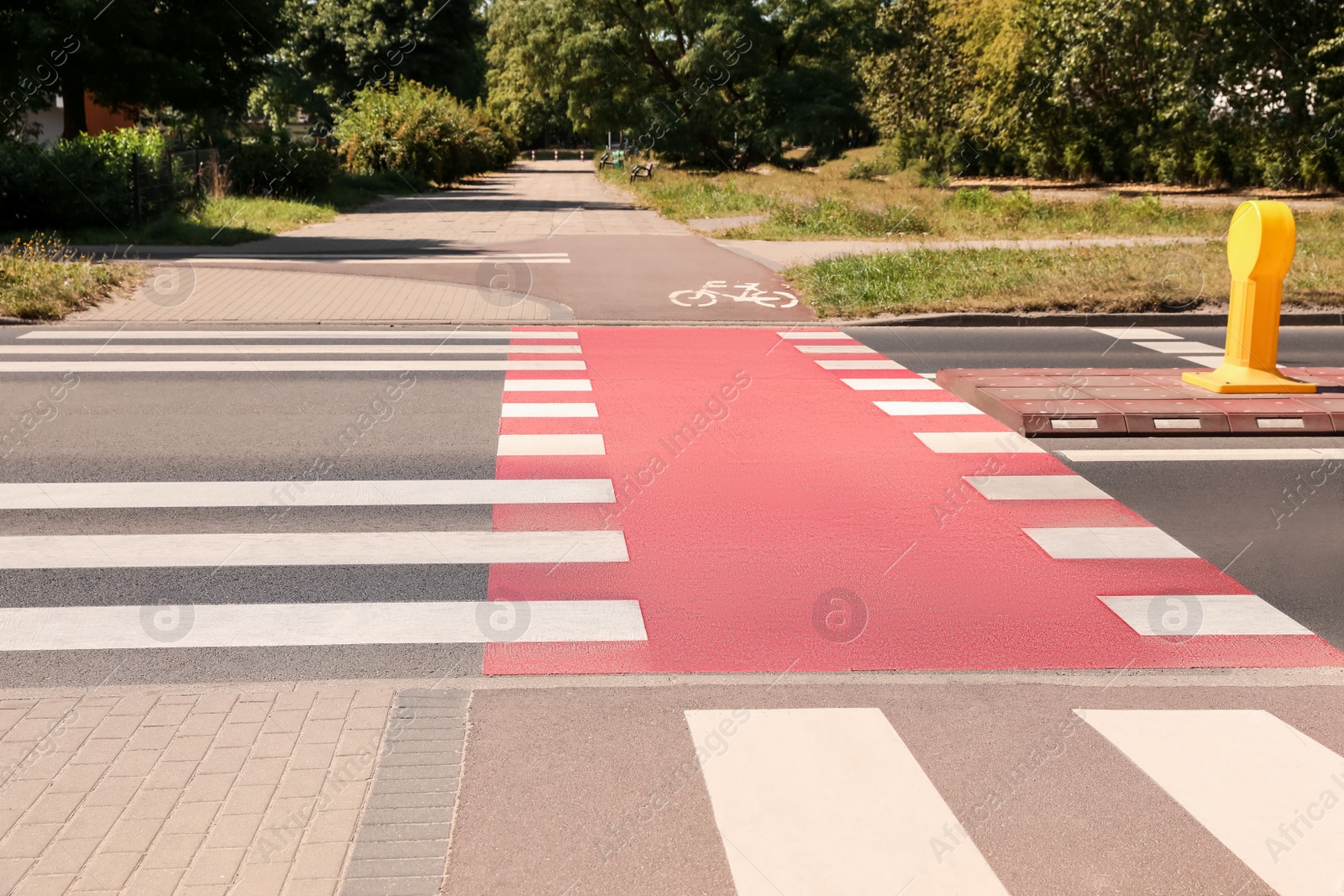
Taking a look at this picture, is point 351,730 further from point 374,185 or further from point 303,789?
point 374,185

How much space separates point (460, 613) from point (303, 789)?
172 cm

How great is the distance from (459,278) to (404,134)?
95.3ft

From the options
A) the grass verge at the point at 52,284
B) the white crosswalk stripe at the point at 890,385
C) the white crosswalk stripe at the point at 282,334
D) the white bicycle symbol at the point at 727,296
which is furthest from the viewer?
the white bicycle symbol at the point at 727,296

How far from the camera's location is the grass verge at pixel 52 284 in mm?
14883

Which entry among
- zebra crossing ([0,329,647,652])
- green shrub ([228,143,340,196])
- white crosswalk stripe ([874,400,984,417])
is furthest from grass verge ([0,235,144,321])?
green shrub ([228,143,340,196])

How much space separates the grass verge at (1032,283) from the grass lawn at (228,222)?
11829 millimetres

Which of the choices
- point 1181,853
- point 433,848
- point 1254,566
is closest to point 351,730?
point 433,848

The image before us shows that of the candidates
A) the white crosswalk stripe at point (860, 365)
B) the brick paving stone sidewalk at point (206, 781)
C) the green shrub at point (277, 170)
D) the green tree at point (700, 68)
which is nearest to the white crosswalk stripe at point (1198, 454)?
the white crosswalk stripe at point (860, 365)

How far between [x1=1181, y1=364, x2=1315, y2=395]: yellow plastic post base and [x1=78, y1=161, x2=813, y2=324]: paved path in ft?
19.0

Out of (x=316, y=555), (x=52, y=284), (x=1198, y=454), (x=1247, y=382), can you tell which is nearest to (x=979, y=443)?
(x=1198, y=454)

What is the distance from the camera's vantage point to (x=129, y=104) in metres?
34.8

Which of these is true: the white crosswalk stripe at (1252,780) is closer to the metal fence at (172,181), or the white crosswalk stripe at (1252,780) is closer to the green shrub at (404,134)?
the metal fence at (172,181)

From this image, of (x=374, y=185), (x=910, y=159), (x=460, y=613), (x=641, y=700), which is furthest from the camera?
(x=910, y=159)

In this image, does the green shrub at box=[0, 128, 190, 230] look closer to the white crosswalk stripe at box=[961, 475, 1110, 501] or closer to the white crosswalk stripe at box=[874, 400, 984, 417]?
the white crosswalk stripe at box=[874, 400, 984, 417]
